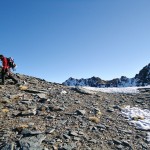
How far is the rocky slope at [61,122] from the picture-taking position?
1340 cm

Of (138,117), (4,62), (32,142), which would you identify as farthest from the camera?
(4,62)

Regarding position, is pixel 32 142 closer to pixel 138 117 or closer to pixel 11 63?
pixel 138 117

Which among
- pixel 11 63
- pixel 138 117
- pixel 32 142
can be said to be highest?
pixel 11 63

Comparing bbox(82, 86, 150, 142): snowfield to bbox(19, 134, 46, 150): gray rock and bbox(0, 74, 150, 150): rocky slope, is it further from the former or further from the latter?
bbox(19, 134, 46, 150): gray rock

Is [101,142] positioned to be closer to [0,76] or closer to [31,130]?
[31,130]

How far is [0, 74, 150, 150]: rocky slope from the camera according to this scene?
44.0 feet

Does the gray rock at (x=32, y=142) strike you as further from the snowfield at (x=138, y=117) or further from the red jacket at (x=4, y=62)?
the red jacket at (x=4, y=62)

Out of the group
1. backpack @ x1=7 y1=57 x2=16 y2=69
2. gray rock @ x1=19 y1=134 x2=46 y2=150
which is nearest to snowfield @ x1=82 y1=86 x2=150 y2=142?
gray rock @ x1=19 y1=134 x2=46 y2=150

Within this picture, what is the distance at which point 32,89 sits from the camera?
22.2 m

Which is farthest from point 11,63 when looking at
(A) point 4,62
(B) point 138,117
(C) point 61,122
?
(B) point 138,117

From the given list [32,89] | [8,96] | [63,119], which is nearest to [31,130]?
[63,119]

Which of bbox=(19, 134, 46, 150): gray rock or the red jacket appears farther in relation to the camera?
the red jacket

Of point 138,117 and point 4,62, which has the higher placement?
point 4,62

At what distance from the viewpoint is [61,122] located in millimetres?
15984
